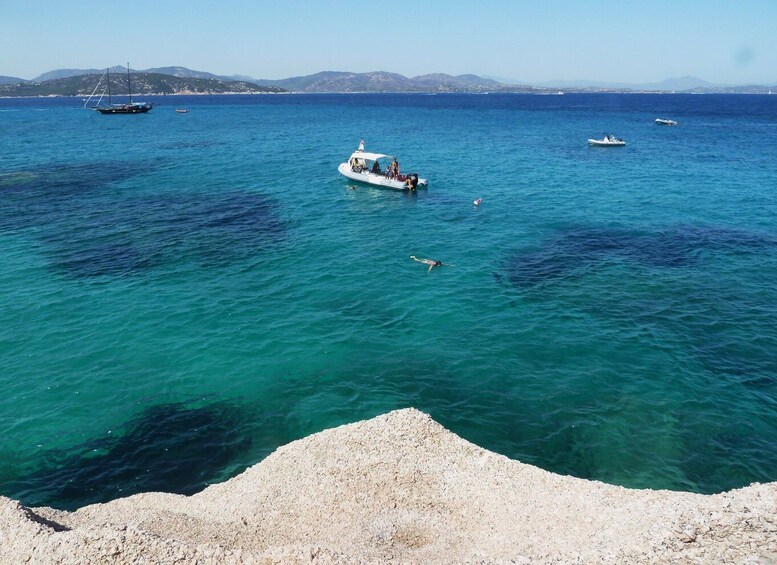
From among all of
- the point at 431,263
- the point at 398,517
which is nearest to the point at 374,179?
the point at 431,263

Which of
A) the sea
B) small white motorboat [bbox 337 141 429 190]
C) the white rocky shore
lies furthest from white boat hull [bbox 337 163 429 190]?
the white rocky shore

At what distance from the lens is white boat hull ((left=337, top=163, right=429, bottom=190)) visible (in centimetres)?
5712

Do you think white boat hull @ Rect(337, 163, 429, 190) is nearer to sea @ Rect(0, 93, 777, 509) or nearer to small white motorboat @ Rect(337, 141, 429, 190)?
small white motorboat @ Rect(337, 141, 429, 190)

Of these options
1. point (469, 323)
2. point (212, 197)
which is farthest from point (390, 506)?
point (212, 197)

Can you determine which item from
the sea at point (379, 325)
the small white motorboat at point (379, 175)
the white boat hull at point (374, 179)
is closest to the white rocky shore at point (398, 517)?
the sea at point (379, 325)

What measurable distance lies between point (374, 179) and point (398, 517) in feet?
155

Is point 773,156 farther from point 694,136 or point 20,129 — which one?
point 20,129

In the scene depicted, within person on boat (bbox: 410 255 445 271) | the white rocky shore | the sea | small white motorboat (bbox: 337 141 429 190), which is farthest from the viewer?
small white motorboat (bbox: 337 141 429 190)

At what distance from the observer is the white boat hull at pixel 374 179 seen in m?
57.1

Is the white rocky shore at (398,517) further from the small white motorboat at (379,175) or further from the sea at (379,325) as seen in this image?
the small white motorboat at (379,175)

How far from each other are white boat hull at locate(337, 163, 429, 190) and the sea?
4.18 feet

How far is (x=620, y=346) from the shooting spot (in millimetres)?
26828

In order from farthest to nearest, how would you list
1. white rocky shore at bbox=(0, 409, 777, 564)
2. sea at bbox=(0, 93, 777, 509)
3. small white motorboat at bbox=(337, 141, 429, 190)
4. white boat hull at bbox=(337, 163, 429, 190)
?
white boat hull at bbox=(337, 163, 429, 190), small white motorboat at bbox=(337, 141, 429, 190), sea at bbox=(0, 93, 777, 509), white rocky shore at bbox=(0, 409, 777, 564)

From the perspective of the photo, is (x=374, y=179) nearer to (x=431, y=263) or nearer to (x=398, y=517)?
(x=431, y=263)
